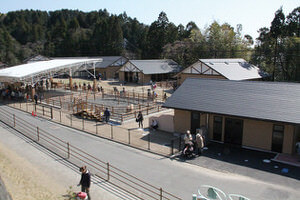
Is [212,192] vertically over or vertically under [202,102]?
under

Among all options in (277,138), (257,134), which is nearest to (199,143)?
(257,134)

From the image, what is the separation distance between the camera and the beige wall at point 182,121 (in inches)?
715

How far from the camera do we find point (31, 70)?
33125 millimetres

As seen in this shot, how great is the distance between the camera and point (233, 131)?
53.4 feet

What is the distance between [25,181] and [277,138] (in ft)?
45.0

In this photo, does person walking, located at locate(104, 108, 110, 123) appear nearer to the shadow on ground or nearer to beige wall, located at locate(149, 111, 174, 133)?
beige wall, located at locate(149, 111, 174, 133)

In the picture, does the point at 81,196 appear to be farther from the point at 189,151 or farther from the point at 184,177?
the point at 189,151

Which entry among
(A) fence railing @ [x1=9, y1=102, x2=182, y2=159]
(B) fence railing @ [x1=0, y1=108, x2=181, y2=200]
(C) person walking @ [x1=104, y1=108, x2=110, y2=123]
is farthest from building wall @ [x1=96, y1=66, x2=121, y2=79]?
(C) person walking @ [x1=104, y1=108, x2=110, y2=123]

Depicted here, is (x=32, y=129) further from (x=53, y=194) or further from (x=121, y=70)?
(x=121, y=70)

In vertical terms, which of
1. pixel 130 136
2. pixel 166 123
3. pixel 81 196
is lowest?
pixel 130 136

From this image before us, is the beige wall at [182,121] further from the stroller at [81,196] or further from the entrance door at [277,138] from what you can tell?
the stroller at [81,196]

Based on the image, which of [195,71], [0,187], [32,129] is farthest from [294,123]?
[195,71]

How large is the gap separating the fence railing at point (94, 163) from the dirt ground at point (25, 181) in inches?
69.9

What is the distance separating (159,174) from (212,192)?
3644 millimetres
